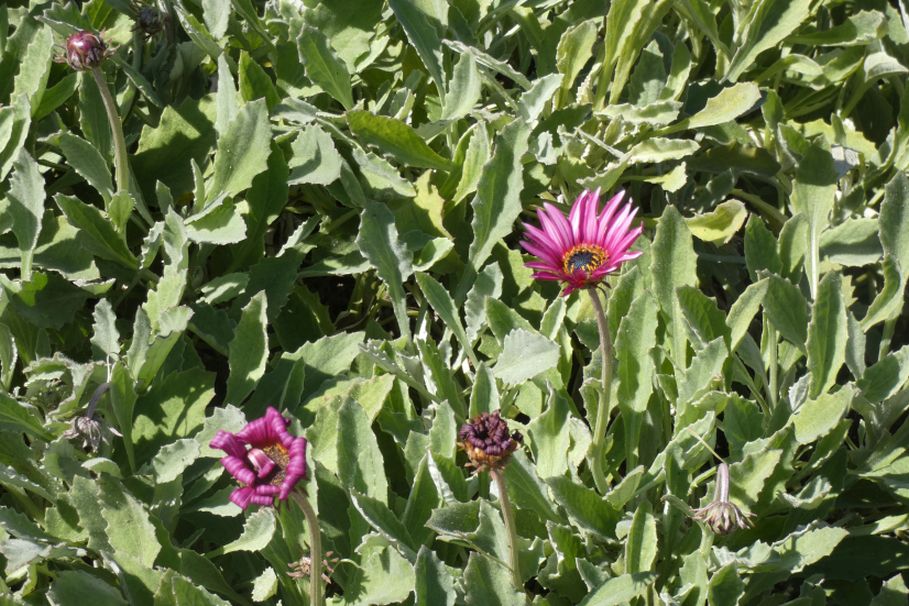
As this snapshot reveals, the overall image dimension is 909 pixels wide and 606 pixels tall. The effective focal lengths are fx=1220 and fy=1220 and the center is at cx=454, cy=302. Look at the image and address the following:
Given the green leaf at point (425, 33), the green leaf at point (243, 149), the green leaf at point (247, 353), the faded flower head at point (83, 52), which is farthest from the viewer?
the green leaf at point (425, 33)

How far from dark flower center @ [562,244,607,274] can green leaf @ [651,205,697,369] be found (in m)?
0.30

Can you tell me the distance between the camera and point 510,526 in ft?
5.63

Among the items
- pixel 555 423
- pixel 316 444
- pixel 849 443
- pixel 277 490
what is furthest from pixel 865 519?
pixel 277 490

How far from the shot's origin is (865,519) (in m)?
2.31

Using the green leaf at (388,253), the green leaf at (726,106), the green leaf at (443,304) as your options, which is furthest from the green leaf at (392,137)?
the green leaf at (726,106)

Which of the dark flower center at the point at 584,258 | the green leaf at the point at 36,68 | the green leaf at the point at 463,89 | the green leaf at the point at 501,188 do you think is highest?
the green leaf at the point at 36,68

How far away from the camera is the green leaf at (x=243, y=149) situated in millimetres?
2293

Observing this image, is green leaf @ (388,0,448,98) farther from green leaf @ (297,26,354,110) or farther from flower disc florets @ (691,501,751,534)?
flower disc florets @ (691,501,751,534)

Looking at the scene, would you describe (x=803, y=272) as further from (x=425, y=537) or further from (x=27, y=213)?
(x=27, y=213)

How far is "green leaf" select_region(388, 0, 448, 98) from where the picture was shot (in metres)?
2.54

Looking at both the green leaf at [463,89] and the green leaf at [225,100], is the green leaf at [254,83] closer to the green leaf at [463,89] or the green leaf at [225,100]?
the green leaf at [225,100]

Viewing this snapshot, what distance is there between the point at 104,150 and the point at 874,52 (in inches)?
67.7

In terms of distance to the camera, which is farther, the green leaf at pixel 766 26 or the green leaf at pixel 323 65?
the green leaf at pixel 766 26

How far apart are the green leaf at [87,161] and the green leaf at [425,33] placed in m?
0.68
